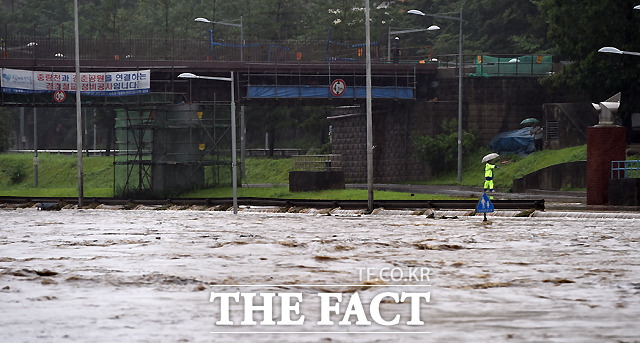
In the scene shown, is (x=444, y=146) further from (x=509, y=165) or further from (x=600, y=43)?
(x=600, y=43)

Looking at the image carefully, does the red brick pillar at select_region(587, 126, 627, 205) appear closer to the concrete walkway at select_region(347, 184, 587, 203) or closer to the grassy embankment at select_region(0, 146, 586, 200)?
the concrete walkway at select_region(347, 184, 587, 203)

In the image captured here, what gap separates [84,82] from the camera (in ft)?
191

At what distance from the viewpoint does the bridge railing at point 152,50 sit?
60.9m

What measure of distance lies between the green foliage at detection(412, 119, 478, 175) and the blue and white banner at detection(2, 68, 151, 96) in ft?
59.7

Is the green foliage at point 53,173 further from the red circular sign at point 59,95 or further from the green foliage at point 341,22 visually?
the red circular sign at point 59,95

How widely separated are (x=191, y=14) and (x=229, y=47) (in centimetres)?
3628

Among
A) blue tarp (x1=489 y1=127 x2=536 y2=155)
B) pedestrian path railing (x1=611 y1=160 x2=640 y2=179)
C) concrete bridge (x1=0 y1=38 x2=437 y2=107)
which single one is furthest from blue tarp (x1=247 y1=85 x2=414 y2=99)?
pedestrian path railing (x1=611 y1=160 x2=640 y2=179)

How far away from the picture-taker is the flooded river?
12859 millimetres

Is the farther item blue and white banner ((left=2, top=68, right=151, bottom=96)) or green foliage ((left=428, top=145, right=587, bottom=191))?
blue and white banner ((left=2, top=68, right=151, bottom=96))

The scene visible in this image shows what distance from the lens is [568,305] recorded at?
49.0 feet

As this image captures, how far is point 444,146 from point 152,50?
19.1 metres

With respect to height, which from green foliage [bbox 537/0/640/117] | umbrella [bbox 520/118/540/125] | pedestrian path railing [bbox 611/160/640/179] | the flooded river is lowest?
the flooded river

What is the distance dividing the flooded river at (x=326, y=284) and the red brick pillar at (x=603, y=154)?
758 centimetres

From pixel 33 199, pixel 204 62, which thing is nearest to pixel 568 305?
pixel 33 199
